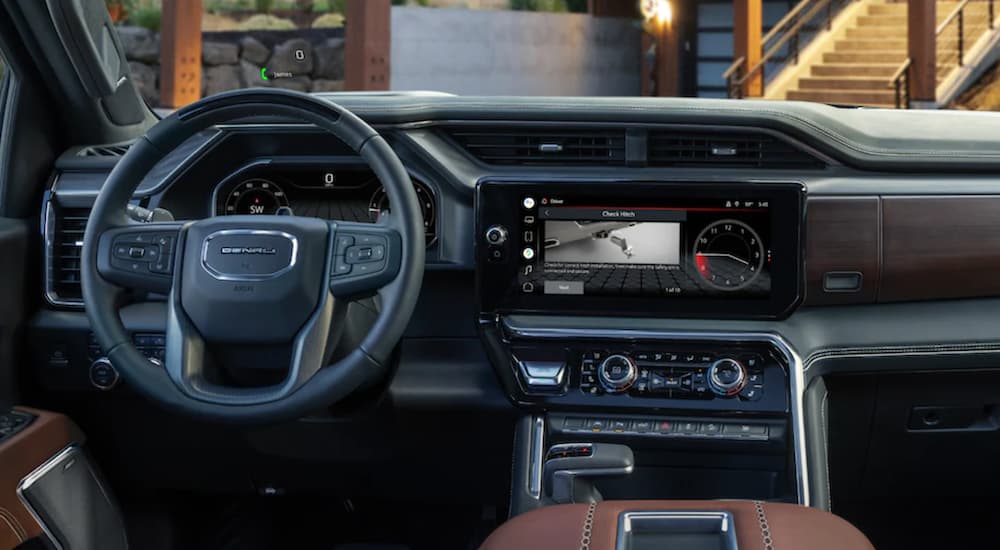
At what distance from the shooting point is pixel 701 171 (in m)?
2.31

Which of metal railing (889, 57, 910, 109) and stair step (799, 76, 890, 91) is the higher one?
stair step (799, 76, 890, 91)

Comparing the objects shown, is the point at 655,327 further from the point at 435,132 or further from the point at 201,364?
the point at 201,364

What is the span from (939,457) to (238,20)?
10.3 meters

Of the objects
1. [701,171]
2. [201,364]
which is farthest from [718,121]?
[201,364]

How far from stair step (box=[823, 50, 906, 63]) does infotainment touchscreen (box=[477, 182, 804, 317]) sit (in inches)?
499

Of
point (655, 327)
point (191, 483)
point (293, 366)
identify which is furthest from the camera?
point (191, 483)

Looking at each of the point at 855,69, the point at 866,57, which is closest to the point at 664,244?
the point at 855,69

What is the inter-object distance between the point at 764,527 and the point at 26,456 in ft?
4.61

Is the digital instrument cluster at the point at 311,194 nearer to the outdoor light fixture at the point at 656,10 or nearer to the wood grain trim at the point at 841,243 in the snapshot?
the wood grain trim at the point at 841,243

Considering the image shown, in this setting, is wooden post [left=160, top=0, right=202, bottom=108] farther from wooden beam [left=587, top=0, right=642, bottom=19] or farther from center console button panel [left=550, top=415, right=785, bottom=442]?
wooden beam [left=587, top=0, right=642, bottom=19]

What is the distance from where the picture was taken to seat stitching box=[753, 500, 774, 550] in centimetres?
168

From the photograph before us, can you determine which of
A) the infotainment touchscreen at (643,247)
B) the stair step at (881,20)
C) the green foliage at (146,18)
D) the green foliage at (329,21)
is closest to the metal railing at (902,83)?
the stair step at (881,20)

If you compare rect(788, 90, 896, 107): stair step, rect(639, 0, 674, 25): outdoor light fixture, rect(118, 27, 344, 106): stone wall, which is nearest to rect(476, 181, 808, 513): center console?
rect(118, 27, 344, 106): stone wall

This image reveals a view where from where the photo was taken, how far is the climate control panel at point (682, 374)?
7.48ft
